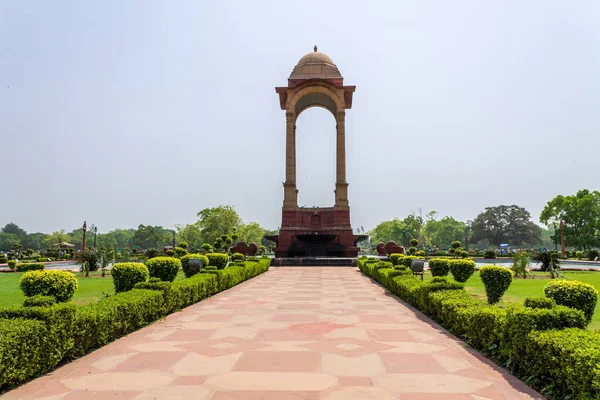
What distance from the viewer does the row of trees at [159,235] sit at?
5581 cm

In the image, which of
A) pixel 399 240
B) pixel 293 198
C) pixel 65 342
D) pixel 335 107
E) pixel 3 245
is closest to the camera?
pixel 65 342

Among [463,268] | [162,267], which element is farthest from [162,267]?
[463,268]

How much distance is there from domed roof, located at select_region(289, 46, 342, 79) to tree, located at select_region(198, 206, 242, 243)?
1066 inches

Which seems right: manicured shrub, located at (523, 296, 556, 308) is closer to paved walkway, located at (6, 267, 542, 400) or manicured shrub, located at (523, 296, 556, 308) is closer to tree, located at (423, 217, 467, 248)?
paved walkway, located at (6, 267, 542, 400)

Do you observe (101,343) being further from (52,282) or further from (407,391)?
(407,391)

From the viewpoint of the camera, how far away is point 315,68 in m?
32.2

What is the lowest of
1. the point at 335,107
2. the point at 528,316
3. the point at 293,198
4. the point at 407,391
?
the point at 407,391

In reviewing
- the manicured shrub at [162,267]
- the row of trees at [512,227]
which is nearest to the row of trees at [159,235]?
the manicured shrub at [162,267]

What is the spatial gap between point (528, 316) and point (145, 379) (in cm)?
398

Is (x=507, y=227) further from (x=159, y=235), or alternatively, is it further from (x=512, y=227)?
(x=159, y=235)

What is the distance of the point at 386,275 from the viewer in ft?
44.0

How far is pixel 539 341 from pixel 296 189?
86.1ft

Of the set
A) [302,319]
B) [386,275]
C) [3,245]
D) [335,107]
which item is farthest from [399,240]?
[3,245]

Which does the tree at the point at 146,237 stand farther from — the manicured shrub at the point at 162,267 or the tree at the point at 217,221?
the manicured shrub at the point at 162,267
